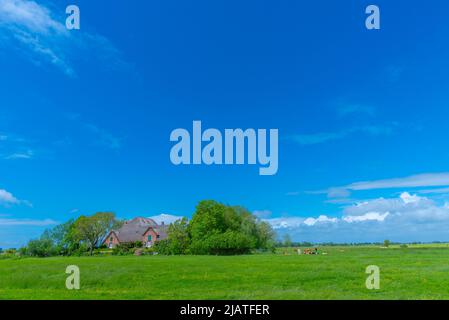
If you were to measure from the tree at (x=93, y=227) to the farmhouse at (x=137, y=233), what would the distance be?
2721mm

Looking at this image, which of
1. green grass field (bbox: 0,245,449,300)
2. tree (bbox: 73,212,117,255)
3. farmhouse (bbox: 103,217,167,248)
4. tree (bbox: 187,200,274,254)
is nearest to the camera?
green grass field (bbox: 0,245,449,300)

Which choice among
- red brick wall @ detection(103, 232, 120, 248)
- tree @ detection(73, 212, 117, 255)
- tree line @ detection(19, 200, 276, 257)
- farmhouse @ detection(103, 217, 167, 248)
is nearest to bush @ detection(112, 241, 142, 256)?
tree line @ detection(19, 200, 276, 257)

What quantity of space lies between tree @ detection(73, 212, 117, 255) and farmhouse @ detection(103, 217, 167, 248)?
107 inches

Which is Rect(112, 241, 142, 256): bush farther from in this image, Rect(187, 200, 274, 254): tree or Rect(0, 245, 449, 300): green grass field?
Rect(0, 245, 449, 300): green grass field

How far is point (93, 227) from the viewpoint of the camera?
53.8 metres

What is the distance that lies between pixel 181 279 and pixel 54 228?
1458 inches

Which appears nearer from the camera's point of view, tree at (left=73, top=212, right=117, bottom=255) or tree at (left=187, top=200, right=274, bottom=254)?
tree at (left=187, top=200, right=274, bottom=254)

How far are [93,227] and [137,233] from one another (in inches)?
537

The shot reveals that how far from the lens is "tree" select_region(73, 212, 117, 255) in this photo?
173ft

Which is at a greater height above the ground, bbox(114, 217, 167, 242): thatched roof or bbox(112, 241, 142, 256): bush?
bbox(114, 217, 167, 242): thatched roof

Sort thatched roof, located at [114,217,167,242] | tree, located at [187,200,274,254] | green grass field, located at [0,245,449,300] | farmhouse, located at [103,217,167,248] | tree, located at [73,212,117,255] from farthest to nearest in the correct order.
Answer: thatched roof, located at [114,217,167,242] → farmhouse, located at [103,217,167,248] → tree, located at [73,212,117,255] → tree, located at [187,200,274,254] → green grass field, located at [0,245,449,300]
